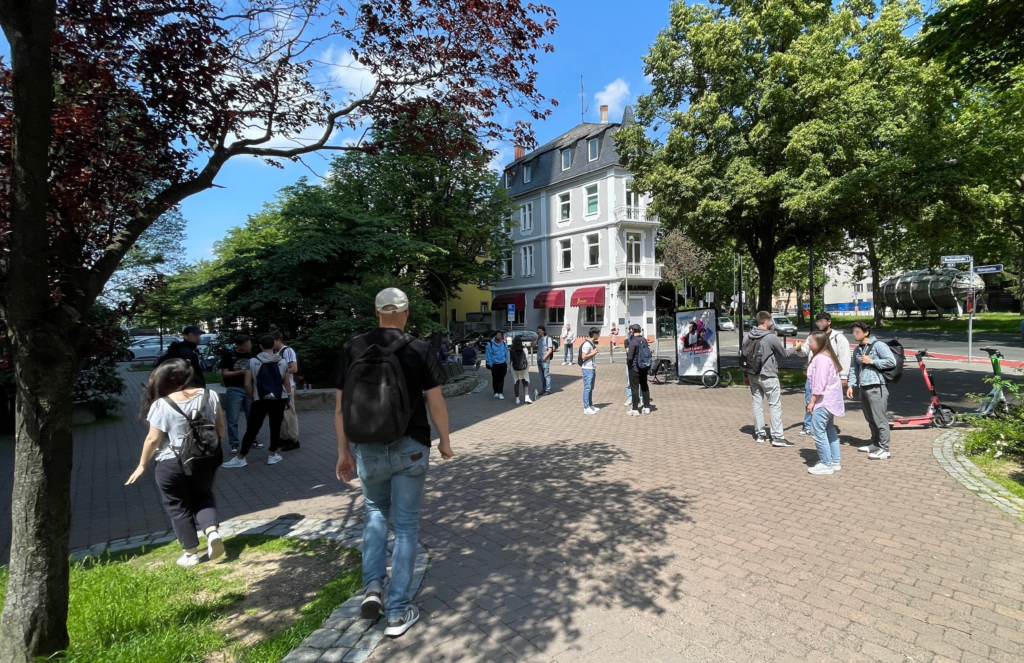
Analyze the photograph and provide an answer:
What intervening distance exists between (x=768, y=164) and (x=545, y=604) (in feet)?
42.1

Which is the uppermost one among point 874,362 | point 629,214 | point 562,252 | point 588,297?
point 629,214

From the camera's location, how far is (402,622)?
10.4 feet

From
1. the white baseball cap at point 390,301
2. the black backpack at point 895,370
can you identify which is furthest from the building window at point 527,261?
the white baseball cap at point 390,301

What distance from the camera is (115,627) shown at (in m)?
3.14

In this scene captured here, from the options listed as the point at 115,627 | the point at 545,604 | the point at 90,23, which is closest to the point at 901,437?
the point at 545,604

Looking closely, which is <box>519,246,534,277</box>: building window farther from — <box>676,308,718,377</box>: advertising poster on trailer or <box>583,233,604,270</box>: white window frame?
<box>676,308,718,377</box>: advertising poster on trailer

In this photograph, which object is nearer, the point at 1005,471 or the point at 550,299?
the point at 1005,471

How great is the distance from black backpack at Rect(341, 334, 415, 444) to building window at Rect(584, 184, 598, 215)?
35.0 meters

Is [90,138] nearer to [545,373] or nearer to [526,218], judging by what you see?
[545,373]

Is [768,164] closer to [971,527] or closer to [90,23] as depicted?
[971,527]

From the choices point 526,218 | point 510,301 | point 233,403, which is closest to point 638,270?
point 526,218

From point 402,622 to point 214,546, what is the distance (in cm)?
199

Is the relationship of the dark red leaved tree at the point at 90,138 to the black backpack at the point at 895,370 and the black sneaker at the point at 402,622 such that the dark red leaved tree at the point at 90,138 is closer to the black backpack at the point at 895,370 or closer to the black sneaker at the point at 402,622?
the black sneaker at the point at 402,622

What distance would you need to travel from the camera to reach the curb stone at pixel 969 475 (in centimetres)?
508
